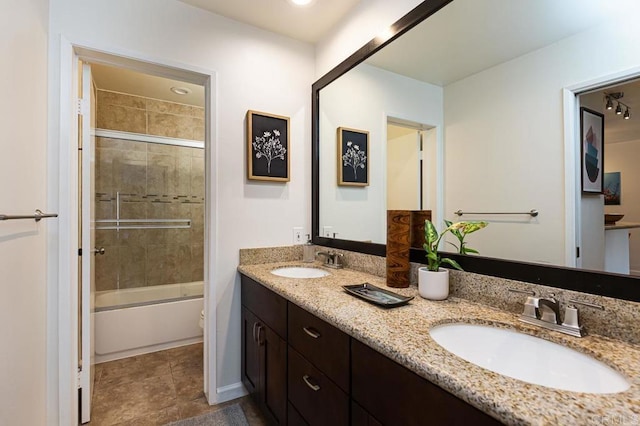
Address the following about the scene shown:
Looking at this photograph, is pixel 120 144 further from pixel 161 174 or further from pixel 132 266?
pixel 132 266

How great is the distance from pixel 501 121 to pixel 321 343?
110 cm

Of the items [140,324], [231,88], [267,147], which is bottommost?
[140,324]

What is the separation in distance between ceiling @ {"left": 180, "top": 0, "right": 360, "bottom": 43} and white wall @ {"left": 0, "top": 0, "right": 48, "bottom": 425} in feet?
2.99

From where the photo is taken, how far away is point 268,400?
5.16 ft

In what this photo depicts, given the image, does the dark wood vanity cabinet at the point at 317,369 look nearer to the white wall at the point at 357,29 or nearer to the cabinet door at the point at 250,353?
the cabinet door at the point at 250,353

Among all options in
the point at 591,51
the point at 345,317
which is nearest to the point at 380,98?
the point at 591,51

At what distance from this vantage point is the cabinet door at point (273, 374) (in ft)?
4.60

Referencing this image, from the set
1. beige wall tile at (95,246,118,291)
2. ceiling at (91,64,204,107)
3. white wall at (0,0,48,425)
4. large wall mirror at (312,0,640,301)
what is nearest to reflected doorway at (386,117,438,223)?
large wall mirror at (312,0,640,301)

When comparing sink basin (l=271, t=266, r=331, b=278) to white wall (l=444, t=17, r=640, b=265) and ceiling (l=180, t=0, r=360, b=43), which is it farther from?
ceiling (l=180, t=0, r=360, b=43)

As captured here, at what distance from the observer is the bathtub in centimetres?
244

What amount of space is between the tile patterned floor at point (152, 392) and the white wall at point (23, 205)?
47 cm

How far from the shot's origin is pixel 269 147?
206 centimetres

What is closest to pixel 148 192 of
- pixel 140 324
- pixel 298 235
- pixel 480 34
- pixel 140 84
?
pixel 140 84

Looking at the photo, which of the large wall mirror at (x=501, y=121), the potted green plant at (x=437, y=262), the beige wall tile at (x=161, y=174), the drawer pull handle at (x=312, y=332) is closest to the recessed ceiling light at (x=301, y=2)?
the large wall mirror at (x=501, y=121)
